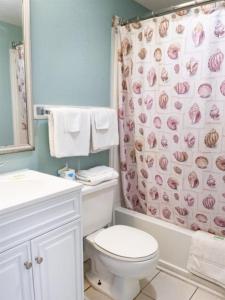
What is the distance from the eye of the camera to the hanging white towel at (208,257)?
1620 millimetres

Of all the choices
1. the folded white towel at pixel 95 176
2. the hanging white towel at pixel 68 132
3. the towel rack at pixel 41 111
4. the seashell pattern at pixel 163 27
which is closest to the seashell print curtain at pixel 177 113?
the seashell pattern at pixel 163 27

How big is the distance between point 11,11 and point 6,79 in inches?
15.3

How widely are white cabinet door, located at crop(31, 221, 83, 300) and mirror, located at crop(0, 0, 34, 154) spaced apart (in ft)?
1.97

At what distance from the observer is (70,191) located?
1206mm

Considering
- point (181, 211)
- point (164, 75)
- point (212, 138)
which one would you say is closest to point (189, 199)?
point (181, 211)

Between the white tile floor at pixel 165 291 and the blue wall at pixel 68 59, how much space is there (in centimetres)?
93

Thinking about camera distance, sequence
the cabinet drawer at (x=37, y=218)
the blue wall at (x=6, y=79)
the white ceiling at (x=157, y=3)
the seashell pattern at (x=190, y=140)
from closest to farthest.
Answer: the cabinet drawer at (x=37, y=218) → the blue wall at (x=6, y=79) → the seashell pattern at (x=190, y=140) → the white ceiling at (x=157, y=3)

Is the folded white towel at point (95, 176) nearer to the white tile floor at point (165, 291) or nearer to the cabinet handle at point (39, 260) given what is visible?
the cabinet handle at point (39, 260)

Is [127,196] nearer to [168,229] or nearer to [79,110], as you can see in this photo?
[168,229]

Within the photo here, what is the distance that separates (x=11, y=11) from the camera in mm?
1377

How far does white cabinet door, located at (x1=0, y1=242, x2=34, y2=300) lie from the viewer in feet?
3.26

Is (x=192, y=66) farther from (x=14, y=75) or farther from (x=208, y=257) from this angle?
(x=208, y=257)

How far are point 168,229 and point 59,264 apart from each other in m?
0.97

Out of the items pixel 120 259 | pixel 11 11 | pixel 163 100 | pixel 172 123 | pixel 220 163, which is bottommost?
pixel 120 259
